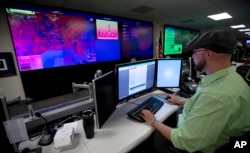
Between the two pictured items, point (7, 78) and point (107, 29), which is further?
point (107, 29)

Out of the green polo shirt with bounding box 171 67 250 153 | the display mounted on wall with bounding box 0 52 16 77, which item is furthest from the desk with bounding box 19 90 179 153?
the display mounted on wall with bounding box 0 52 16 77

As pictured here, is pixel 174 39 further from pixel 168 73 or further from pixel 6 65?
pixel 6 65

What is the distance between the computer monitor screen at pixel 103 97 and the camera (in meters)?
1.01

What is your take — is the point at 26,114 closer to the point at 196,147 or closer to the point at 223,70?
the point at 196,147

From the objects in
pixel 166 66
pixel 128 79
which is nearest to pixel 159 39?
pixel 166 66

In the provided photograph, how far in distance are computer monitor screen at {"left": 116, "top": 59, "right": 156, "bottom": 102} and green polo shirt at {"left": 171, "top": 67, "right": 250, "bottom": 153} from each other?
2.20 feet

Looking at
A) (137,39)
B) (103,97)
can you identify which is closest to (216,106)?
(103,97)

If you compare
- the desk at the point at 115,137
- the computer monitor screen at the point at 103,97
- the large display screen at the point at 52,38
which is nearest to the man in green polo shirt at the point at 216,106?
the desk at the point at 115,137

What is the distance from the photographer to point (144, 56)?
521 centimetres

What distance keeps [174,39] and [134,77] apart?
5771mm

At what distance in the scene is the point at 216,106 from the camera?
76cm

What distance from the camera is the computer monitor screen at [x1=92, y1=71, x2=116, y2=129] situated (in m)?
1.01

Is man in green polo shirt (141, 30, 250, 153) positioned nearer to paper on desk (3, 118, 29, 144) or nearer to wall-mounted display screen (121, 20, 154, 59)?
paper on desk (3, 118, 29, 144)

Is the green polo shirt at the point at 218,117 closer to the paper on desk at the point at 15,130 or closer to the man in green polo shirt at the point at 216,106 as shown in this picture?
the man in green polo shirt at the point at 216,106
